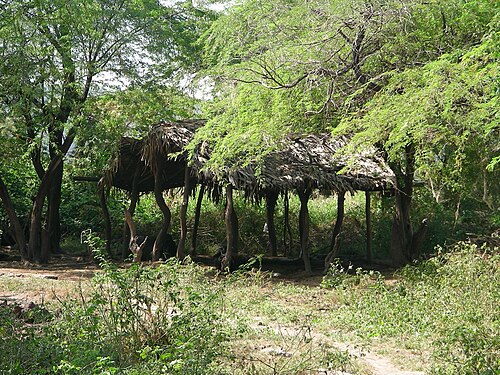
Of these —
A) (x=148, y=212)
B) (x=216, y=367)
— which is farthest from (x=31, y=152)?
(x=216, y=367)

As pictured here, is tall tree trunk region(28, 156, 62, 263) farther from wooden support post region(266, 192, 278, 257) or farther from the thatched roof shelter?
wooden support post region(266, 192, 278, 257)

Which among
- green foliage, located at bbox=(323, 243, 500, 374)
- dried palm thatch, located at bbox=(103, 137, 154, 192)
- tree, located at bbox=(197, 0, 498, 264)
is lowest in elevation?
green foliage, located at bbox=(323, 243, 500, 374)

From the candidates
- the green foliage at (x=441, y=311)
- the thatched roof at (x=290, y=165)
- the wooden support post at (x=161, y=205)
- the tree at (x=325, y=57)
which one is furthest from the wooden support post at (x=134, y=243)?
the green foliage at (x=441, y=311)

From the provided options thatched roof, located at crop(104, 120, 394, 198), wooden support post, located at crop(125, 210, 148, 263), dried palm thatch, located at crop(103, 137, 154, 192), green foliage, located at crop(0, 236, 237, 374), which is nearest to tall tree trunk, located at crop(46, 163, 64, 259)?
dried palm thatch, located at crop(103, 137, 154, 192)

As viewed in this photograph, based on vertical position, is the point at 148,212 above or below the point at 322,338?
above

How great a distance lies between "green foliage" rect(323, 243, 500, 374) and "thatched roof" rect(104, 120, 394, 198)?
2.31 m

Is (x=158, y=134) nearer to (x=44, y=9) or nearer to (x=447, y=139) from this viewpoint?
(x=44, y=9)

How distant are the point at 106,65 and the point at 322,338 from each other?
9990 mm

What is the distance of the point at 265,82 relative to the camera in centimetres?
1016

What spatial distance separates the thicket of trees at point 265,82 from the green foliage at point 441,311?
1638mm

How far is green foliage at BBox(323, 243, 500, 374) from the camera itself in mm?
5301

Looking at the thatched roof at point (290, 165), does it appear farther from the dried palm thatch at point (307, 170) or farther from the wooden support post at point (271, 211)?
the wooden support post at point (271, 211)

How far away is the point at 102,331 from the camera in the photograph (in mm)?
5566

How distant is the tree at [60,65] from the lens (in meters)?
12.8
